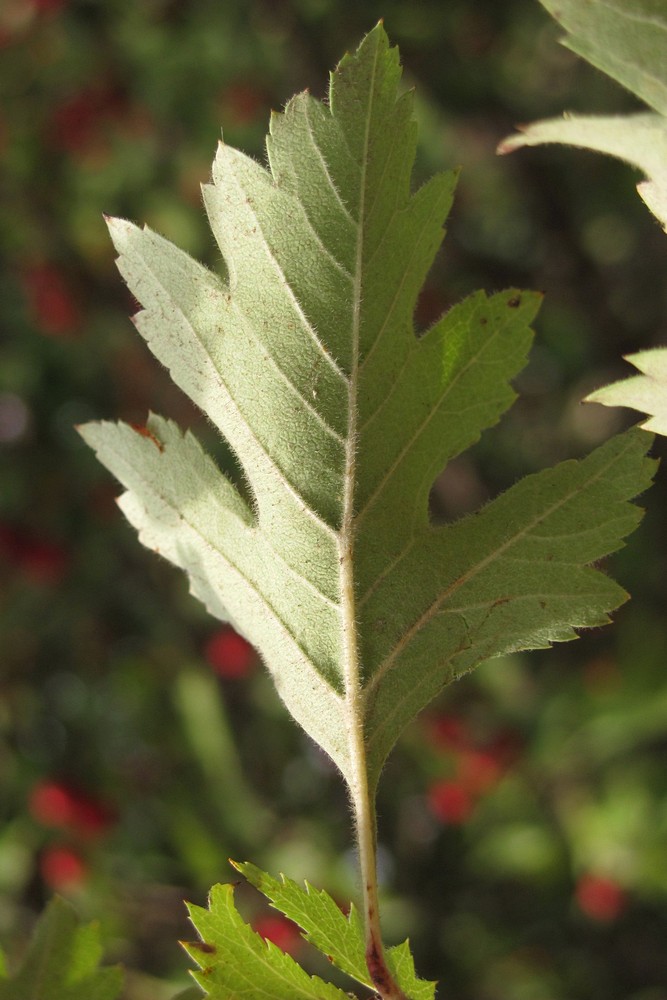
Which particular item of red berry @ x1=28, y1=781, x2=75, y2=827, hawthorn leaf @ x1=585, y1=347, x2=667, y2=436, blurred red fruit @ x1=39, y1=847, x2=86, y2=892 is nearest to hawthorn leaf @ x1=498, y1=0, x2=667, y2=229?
hawthorn leaf @ x1=585, y1=347, x2=667, y2=436

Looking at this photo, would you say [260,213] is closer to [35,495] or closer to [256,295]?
[256,295]

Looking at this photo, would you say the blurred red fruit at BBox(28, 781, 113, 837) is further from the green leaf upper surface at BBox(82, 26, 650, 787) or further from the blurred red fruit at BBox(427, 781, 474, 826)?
the green leaf upper surface at BBox(82, 26, 650, 787)

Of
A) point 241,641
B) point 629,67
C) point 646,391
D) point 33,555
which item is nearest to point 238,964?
point 646,391

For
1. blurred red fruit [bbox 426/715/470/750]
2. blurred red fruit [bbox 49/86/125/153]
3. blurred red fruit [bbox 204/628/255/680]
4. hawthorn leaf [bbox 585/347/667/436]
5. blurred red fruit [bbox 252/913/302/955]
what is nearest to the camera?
hawthorn leaf [bbox 585/347/667/436]

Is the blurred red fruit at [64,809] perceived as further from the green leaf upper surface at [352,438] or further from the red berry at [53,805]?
the green leaf upper surface at [352,438]

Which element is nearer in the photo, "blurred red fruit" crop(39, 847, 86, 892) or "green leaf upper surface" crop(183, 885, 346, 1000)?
"green leaf upper surface" crop(183, 885, 346, 1000)

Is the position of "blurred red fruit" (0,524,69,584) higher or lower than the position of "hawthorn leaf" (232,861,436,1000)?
lower
